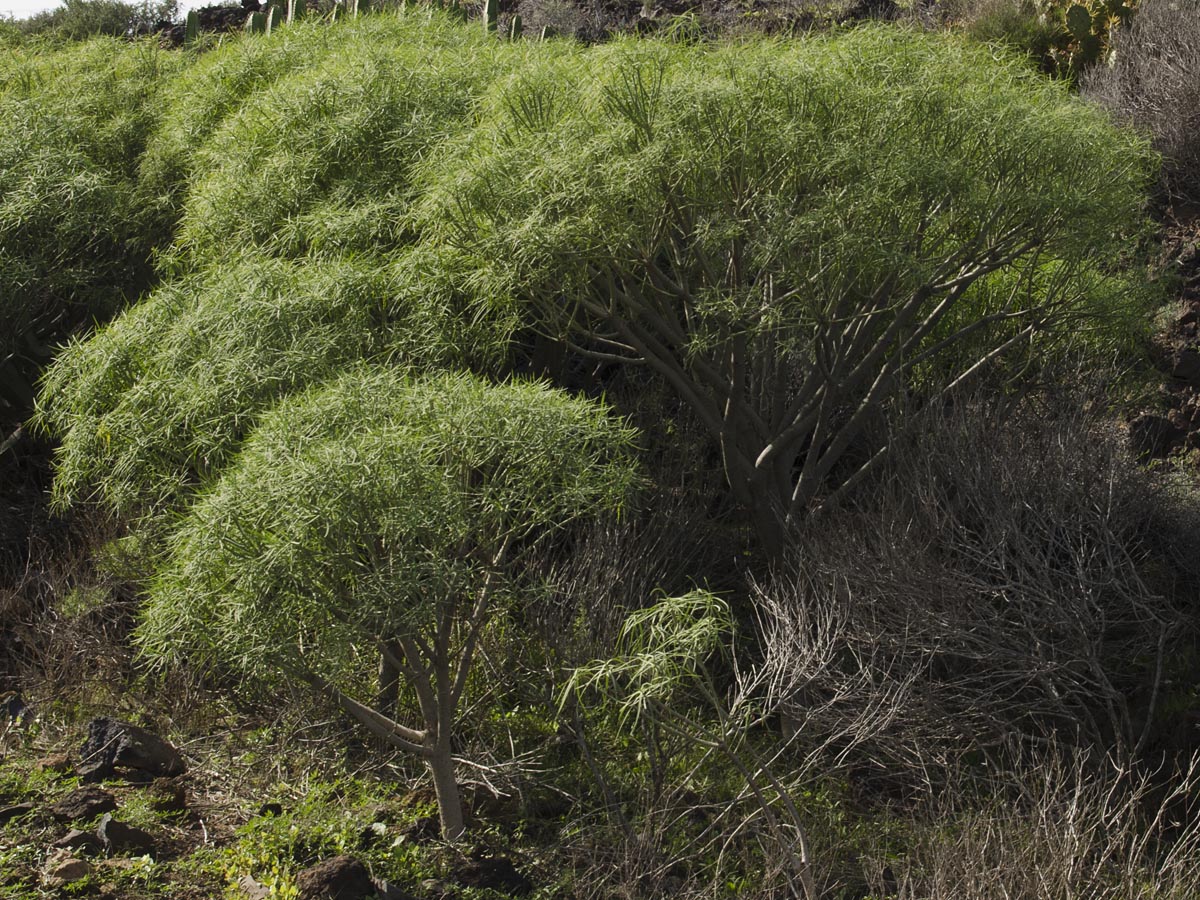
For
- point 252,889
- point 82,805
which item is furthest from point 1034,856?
point 82,805

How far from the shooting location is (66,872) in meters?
5.48

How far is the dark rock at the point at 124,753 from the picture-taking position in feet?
21.6

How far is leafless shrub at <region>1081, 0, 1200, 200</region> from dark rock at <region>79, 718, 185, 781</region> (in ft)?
28.1

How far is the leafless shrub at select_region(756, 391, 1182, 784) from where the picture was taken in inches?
253

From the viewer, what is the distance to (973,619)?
21.9ft

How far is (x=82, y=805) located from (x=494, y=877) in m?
1.98

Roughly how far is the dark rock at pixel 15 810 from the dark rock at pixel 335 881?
1537 millimetres

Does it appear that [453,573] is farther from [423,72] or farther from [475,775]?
[423,72]

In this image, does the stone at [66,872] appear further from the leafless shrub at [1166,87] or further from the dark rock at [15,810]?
the leafless shrub at [1166,87]

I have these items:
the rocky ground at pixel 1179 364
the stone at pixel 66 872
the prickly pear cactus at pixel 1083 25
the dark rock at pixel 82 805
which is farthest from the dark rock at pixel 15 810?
the prickly pear cactus at pixel 1083 25

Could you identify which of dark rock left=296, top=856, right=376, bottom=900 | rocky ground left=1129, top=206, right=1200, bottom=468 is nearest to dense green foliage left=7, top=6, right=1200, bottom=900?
dark rock left=296, top=856, right=376, bottom=900

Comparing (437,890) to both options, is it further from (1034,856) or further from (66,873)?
(1034,856)

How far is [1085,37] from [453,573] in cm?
1019

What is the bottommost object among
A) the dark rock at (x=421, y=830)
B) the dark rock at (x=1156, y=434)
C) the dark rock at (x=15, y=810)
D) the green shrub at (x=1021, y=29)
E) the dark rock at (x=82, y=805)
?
the dark rock at (x=421, y=830)
